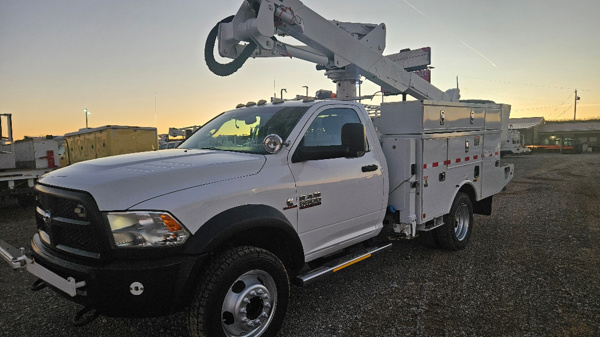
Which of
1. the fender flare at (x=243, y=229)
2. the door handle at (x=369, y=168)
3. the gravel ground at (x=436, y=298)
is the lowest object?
the gravel ground at (x=436, y=298)

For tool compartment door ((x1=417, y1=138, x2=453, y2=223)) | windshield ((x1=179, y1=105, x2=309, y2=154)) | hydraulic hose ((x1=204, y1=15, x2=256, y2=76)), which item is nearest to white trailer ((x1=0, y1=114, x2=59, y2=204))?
hydraulic hose ((x1=204, y1=15, x2=256, y2=76))

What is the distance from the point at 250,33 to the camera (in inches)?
216

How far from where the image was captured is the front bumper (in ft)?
7.45

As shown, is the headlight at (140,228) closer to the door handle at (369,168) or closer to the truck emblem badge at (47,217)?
the truck emblem badge at (47,217)

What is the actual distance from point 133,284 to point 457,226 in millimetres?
4581

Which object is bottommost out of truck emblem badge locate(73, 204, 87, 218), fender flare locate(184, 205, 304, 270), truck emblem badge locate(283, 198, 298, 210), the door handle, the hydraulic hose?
fender flare locate(184, 205, 304, 270)

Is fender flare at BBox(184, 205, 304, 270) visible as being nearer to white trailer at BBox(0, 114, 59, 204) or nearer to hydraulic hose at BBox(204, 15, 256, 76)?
hydraulic hose at BBox(204, 15, 256, 76)

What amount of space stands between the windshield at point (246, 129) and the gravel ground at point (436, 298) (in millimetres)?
1623

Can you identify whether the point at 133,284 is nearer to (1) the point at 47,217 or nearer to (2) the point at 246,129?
(1) the point at 47,217

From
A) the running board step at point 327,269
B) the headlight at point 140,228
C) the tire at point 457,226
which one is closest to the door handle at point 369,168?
the running board step at point 327,269

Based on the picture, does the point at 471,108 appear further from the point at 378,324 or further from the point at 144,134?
the point at 144,134

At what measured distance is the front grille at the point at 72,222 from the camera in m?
2.31

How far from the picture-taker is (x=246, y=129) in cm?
366

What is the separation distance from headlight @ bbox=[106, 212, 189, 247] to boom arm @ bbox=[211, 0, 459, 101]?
383 centimetres
